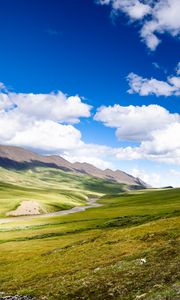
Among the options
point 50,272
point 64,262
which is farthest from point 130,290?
point 64,262

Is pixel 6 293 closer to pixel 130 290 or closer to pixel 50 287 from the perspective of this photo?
pixel 50 287

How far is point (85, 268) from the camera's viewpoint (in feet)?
157

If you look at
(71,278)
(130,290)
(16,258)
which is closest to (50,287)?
(71,278)

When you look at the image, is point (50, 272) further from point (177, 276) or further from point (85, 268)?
point (177, 276)

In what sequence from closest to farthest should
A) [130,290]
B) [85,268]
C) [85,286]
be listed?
[130,290] < [85,286] < [85,268]

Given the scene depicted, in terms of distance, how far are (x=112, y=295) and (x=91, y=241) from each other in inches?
1456

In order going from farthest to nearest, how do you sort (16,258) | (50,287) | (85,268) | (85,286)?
(16,258) < (85,268) < (50,287) < (85,286)

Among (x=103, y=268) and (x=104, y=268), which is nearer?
(x=104, y=268)

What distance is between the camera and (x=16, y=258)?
221 feet

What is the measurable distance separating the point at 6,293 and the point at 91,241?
2924 cm

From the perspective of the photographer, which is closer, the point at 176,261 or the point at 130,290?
the point at 130,290

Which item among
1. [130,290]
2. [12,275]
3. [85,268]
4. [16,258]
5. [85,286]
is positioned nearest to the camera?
[130,290]

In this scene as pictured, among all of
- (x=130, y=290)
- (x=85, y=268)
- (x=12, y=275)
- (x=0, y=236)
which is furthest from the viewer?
(x=0, y=236)

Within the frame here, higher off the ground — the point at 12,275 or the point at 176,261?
the point at 176,261
